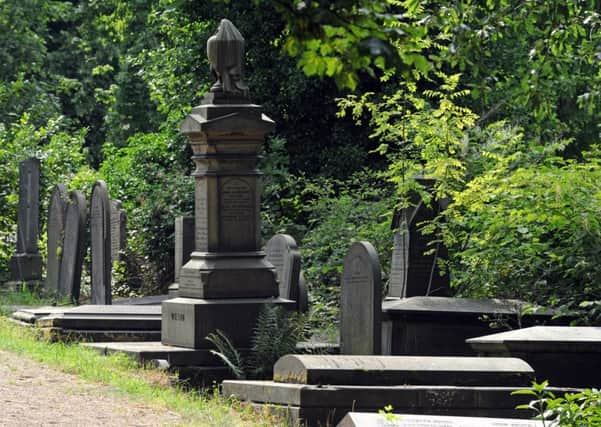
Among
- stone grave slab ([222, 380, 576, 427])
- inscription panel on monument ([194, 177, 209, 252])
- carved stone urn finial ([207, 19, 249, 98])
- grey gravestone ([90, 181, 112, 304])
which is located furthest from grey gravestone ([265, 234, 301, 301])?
stone grave slab ([222, 380, 576, 427])

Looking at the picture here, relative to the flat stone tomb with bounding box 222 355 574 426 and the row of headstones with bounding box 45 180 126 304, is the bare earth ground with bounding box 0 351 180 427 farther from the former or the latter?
the row of headstones with bounding box 45 180 126 304

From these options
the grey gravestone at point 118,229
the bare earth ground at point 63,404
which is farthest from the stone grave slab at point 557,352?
the grey gravestone at point 118,229

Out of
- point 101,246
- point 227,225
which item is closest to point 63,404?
point 227,225

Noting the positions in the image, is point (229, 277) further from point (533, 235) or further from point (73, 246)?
point (73, 246)

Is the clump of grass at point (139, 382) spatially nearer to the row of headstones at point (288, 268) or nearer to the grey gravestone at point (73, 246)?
the row of headstones at point (288, 268)

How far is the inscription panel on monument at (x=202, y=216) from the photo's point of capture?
1265 centimetres

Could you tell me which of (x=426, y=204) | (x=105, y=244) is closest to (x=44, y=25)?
(x=105, y=244)

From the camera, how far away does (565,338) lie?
34.6 feet

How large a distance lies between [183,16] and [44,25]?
14823 mm

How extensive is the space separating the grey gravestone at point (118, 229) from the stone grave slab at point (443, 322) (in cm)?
952

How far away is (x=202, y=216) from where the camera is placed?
12.7 m

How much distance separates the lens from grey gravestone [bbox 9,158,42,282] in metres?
21.2

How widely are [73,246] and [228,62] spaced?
6.30 m

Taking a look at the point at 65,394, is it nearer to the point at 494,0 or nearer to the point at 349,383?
the point at 349,383
